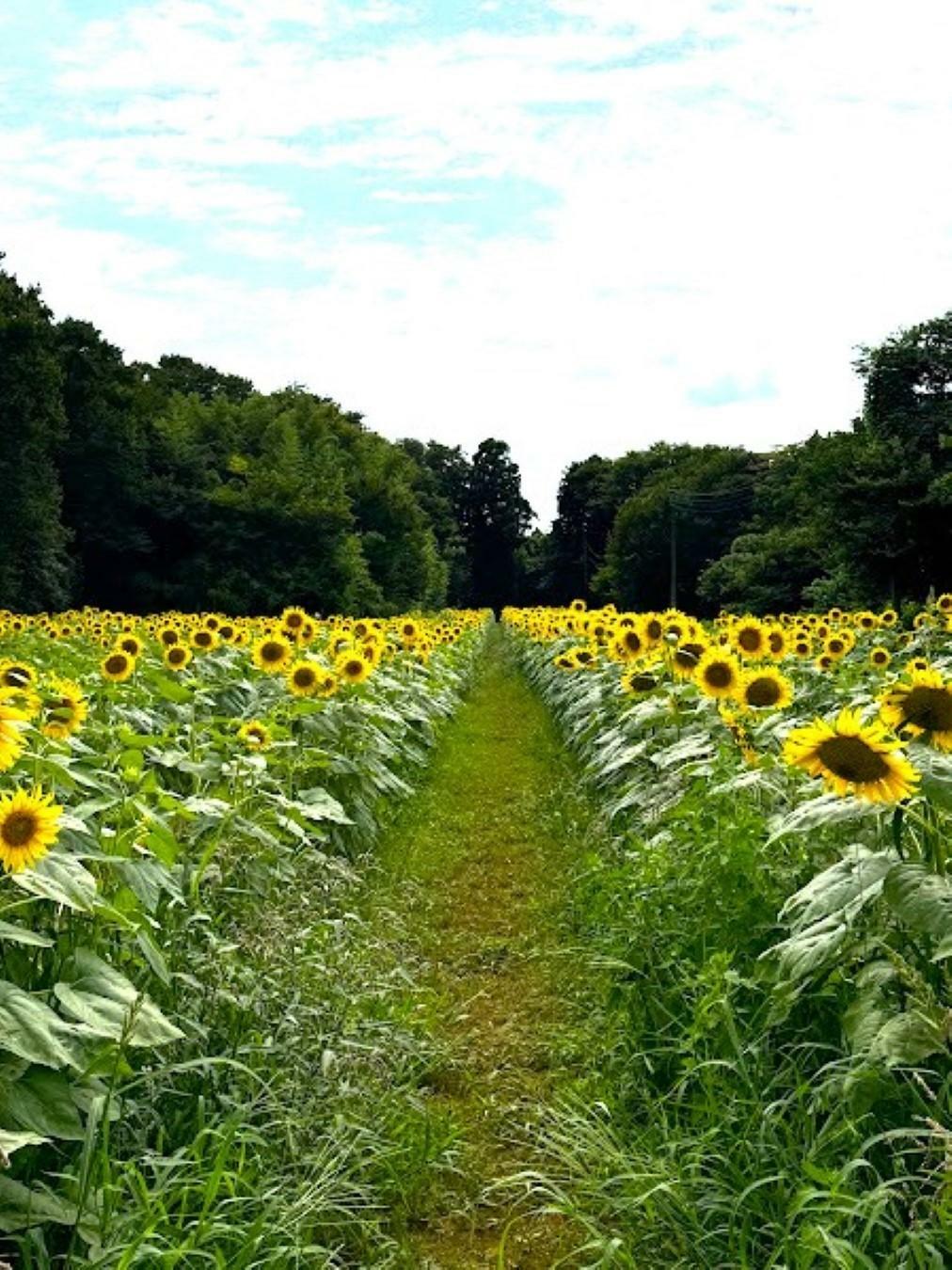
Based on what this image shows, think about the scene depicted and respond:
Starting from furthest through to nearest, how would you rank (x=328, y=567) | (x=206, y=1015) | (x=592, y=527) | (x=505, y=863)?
(x=592, y=527) < (x=328, y=567) < (x=505, y=863) < (x=206, y=1015)

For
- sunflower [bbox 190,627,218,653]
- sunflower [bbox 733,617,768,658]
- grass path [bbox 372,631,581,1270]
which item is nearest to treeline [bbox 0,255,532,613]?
sunflower [bbox 190,627,218,653]

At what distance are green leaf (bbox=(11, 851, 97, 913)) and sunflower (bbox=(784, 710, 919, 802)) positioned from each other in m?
1.65

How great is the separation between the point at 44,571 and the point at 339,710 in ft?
93.4

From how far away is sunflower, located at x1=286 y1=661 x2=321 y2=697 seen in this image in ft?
22.9

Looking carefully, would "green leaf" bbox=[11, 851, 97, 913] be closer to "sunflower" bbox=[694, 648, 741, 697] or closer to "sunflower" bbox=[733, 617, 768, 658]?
"sunflower" bbox=[694, 648, 741, 697]

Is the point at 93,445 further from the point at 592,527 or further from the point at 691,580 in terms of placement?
the point at 592,527

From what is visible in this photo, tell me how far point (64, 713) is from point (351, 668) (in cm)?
347

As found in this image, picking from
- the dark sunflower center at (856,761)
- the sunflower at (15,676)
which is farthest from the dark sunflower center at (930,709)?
the sunflower at (15,676)

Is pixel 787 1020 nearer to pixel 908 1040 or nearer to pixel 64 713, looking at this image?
pixel 908 1040

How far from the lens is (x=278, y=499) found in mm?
38875

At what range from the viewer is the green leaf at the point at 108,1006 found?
2.44 meters

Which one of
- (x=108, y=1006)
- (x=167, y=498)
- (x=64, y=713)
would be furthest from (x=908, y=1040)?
(x=167, y=498)

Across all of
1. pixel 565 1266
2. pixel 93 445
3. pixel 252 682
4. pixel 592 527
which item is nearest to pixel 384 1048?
pixel 565 1266

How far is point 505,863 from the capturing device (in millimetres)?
7094
